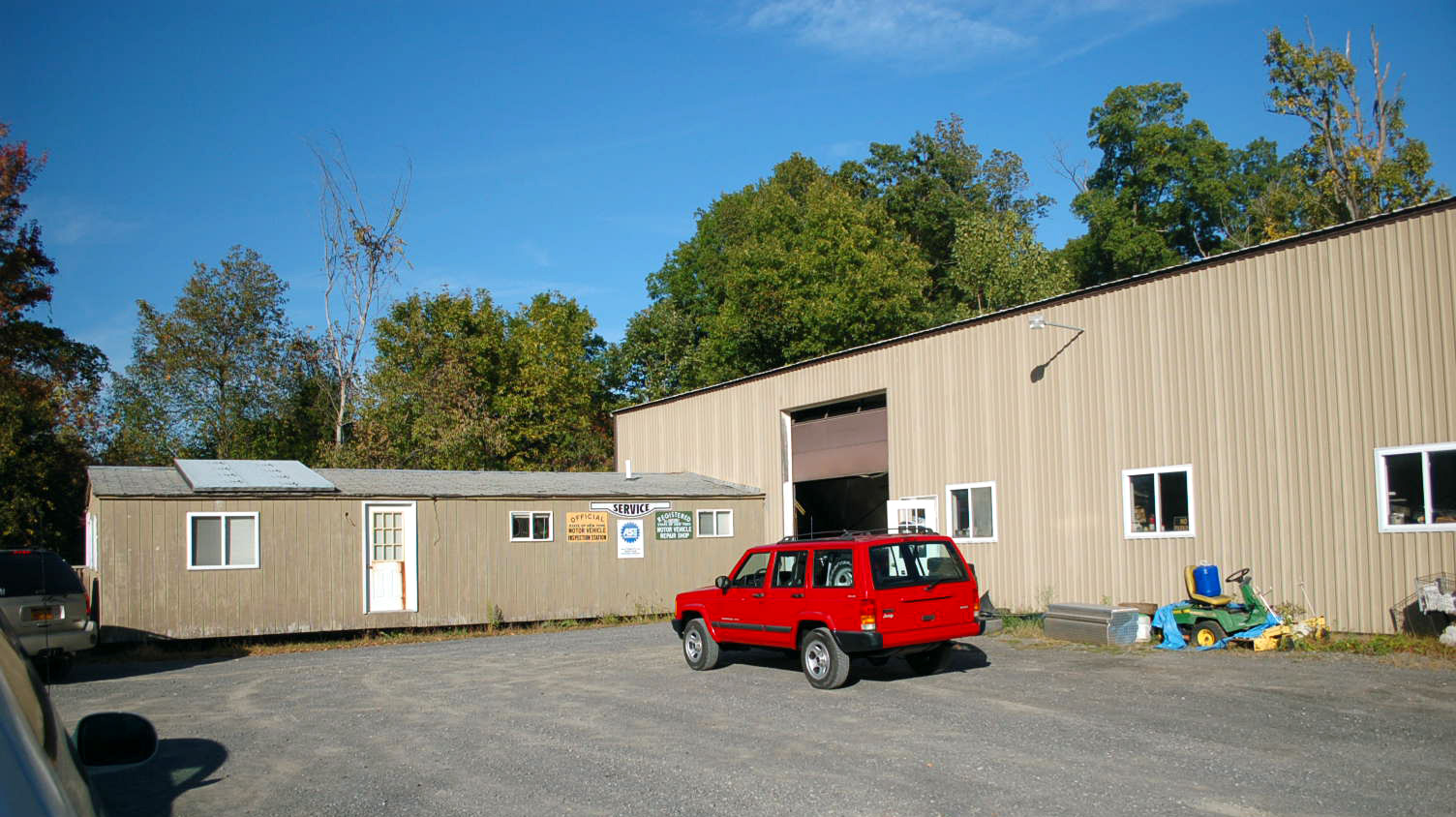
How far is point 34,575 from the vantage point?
15.1 metres

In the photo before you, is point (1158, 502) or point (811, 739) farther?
point (1158, 502)

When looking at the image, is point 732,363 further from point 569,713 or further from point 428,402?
point 569,713

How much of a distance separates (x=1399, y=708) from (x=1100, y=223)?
4123cm

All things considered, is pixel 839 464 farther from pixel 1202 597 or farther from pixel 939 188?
pixel 939 188

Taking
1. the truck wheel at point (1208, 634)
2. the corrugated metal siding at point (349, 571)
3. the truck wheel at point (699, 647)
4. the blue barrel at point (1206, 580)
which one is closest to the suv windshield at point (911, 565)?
the truck wheel at point (699, 647)

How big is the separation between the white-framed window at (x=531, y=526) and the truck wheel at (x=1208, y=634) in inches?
547

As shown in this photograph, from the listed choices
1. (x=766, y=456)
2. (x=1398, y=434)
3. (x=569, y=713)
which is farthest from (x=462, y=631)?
(x=1398, y=434)

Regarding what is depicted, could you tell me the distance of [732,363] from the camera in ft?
152

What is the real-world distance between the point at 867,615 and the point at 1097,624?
5.60 meters

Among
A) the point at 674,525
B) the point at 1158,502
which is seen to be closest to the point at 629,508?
the point at 674,525

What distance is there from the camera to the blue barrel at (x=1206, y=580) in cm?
1572

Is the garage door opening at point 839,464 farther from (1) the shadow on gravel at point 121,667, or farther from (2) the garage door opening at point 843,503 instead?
(1) the shadow on gravel at point 121,667

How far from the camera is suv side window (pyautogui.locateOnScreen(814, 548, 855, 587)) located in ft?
42.4

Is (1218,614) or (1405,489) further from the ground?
(1405,489)
